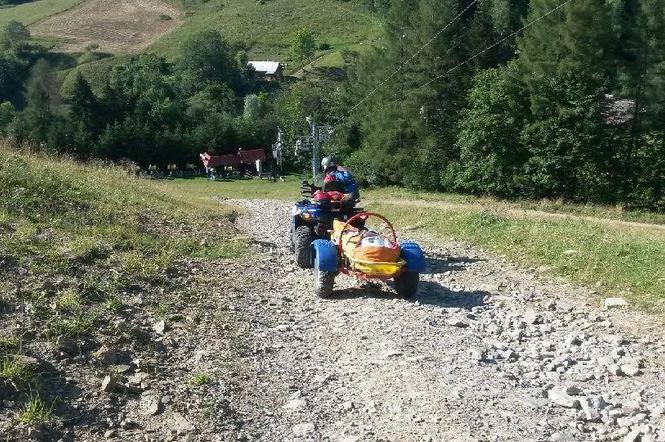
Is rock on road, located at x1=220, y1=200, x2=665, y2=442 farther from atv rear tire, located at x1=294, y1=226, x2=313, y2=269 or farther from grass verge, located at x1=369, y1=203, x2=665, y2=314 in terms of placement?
atv rear tire, located at x1=294, y1=226, x2=313, y2=269

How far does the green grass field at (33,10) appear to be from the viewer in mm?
113438

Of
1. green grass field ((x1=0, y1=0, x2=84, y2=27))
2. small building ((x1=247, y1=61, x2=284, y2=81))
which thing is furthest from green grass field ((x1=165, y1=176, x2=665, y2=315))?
green grass field ((x1=0, y1=0, x2=84, y2=27))

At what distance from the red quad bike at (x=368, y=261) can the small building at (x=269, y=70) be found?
89630mm

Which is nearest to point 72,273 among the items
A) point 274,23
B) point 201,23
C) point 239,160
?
point 239,160

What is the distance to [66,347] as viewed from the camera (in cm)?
638

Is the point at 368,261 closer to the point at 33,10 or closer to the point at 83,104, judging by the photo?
the point at 83,104

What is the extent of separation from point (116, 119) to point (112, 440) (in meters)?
58.0

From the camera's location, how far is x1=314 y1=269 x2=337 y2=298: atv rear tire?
9898 millimetres

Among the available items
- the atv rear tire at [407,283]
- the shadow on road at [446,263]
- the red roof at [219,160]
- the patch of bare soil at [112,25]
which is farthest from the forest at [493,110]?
the patch of bare soil at [112,25]

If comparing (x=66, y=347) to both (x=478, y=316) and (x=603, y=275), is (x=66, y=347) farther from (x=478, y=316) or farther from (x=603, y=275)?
(x=603, y=275)

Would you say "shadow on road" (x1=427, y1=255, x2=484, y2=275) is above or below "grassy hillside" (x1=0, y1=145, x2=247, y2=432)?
below

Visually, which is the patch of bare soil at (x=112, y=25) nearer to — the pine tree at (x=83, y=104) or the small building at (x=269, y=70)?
the small building at (x=269, y=70)

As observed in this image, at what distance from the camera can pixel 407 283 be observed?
32.4 ft

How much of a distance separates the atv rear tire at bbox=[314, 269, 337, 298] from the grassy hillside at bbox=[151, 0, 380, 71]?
96254mm
